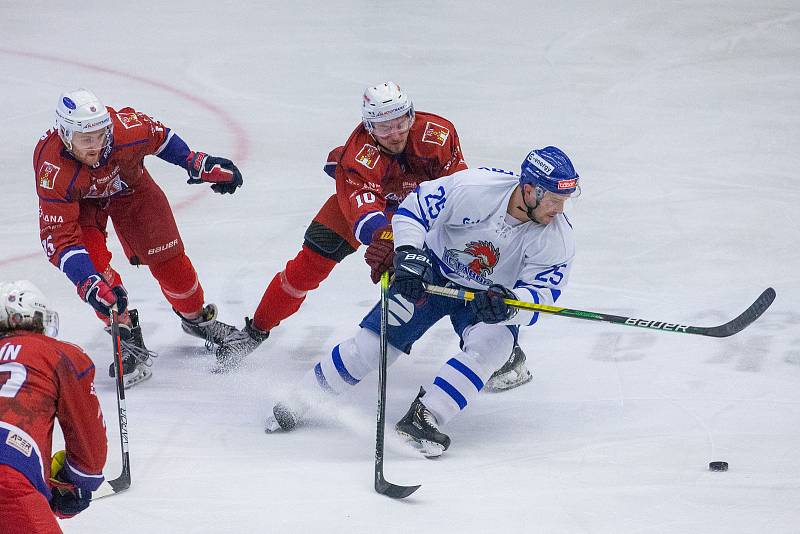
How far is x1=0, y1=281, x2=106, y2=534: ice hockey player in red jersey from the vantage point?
2.50 meters

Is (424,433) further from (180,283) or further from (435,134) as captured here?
(180,283)

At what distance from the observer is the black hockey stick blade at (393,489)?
3.46 metres

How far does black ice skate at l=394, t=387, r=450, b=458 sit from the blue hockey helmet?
84cm

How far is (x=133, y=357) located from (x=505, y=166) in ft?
9.06

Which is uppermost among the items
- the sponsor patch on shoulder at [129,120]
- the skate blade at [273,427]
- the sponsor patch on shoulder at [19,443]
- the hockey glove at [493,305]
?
the sponsor patch on shoulder at [19,443]

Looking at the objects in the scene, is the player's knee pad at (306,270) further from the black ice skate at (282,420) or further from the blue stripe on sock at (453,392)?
the blue stripe on sock at (453,392)

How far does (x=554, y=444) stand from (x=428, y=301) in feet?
2.11

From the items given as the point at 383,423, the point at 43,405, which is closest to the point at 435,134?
the point at 383,423

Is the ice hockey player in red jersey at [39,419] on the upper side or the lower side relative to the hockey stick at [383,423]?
upper

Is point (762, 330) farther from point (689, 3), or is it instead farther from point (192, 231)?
point (689, 3)

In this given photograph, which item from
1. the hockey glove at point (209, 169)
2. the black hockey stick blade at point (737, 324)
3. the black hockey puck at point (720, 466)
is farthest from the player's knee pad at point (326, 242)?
the black hockey puck at point (720, 466)

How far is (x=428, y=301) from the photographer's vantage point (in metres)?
4.09

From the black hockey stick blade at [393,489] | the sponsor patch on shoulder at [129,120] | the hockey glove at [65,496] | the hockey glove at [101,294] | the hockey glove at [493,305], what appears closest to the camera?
the hockey glove at [65,496]

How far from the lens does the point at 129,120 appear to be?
4.42 meters
